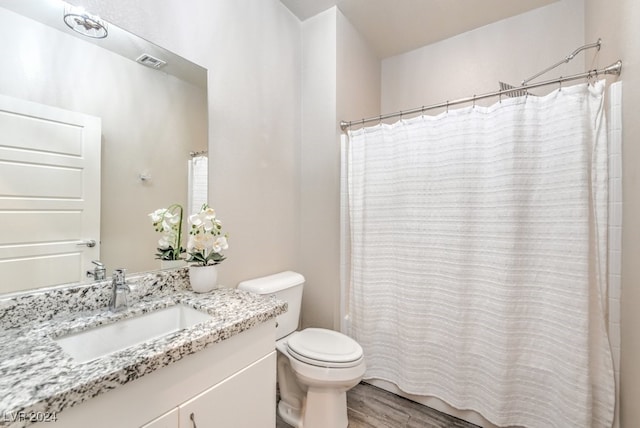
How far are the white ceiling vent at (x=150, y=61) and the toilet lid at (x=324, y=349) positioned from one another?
5.04 feet

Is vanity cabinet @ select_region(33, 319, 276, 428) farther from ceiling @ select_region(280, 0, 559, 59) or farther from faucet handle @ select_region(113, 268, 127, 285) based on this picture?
ceiling @ select_region(280, 0, 559, 59)

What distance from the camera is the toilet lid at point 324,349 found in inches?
53.6

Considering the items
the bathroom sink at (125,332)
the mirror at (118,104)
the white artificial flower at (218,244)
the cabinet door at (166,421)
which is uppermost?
the mirror at (118,104)

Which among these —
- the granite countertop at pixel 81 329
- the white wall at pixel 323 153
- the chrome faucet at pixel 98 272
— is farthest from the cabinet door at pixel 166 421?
the white wall at pixel 323 153

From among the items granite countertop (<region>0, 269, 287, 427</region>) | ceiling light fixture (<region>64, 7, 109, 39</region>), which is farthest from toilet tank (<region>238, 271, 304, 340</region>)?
ceiling light fixture (<region>64, 7, 109, 39</region>)

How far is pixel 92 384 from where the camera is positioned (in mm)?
615

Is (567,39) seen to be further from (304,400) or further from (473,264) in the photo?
(304,400)

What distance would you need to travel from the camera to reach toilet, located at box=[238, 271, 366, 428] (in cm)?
136

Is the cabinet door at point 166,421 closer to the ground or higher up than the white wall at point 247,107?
closer to the ground

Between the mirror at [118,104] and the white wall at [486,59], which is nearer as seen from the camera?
the mirror at [118,104]

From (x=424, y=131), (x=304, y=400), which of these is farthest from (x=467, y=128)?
(x=304, y=400)

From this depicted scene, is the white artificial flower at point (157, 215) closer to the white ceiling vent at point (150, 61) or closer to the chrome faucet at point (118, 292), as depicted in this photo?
the chrome faucet at point (118, 292)

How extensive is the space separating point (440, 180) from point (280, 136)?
1.08 meters

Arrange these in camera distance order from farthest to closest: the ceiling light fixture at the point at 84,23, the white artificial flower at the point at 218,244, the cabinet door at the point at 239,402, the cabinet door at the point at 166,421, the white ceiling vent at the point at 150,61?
the white artificial flower at the point at 218,244
the white ceiling vent at the point at 150,61
the ceiling light fixture at the point at 84,23
the cabinet door at the point at 239,402
the cabinet door at the point at 166,421
